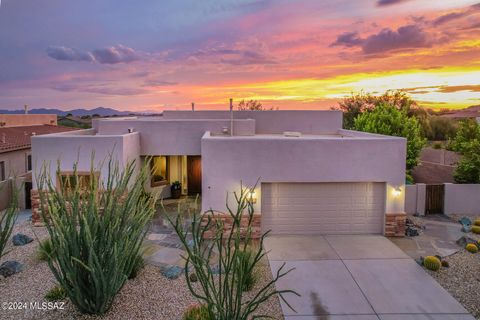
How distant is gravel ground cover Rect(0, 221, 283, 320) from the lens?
22.0ft

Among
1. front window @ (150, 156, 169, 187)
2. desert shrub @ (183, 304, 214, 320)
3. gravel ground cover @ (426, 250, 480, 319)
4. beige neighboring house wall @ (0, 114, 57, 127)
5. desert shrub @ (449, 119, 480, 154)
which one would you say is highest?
beige neighboring house wall @ (0, 114, 57, 127)

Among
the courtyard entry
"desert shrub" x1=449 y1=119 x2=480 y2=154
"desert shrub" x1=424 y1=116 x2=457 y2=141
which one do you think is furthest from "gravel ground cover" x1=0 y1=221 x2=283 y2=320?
"desert shrub" x1=424 y1=116 x2=457 y2=141

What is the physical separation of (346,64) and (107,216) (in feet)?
57.9

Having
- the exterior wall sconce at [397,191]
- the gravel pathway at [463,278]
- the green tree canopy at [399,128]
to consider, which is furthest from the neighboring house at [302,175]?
the green tree canopy at [399,128]

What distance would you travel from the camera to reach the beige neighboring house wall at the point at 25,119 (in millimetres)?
29062

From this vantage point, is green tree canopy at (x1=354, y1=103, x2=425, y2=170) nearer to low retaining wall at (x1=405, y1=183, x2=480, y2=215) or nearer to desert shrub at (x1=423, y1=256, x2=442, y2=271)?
low retaining wall at (x1=405, y1=183, x2=480, y2=215)

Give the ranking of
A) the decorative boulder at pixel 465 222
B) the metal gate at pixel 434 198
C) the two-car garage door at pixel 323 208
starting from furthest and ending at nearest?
the metal gate at pixel 434 198, the decorative boulder at pixel 465 222, the two-car garage door at pixel 323 208

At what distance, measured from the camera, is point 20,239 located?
35.4 feet

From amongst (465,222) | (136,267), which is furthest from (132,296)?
(465,222)

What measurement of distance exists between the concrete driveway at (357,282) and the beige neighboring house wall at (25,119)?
90.3ft

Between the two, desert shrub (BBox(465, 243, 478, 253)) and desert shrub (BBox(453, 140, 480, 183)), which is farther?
desert shrub (BBox(453, 140, 480, 183))

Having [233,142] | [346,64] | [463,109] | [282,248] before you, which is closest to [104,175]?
[233,142]

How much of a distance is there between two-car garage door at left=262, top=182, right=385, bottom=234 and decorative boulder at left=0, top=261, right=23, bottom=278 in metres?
6.99

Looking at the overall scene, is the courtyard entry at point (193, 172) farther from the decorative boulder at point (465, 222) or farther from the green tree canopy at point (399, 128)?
the green tree canopy at point (399, 128)
